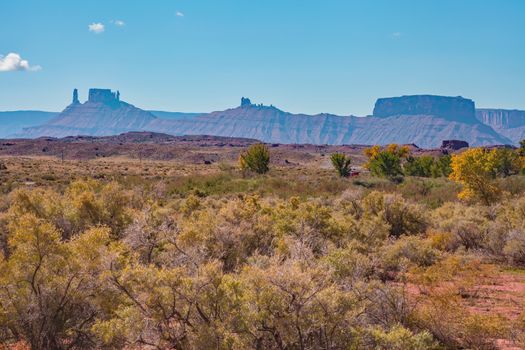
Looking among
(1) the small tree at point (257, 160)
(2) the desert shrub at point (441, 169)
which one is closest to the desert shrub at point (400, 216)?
(1) the small tree at point (257, 160)

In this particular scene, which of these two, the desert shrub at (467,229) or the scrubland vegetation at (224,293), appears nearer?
the scrubland vegetation at (224,293)

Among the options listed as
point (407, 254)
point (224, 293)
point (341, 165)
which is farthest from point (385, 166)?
point (224, 293)

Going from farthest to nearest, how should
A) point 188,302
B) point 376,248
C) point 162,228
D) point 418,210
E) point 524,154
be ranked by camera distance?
point 524,154
point 418,210
point 376,248
point 162,228
point 188,302

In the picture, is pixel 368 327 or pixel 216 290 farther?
pixel 368 327

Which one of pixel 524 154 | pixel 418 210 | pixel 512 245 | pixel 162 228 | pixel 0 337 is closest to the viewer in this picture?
pixel 0 337

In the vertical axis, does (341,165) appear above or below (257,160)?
below

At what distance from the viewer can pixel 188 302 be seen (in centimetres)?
775

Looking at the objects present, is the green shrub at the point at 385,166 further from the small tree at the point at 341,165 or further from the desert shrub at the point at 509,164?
the desert shrub at the point at 509,164

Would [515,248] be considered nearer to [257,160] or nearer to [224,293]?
[224,293]

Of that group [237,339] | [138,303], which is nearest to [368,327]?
[237,339]

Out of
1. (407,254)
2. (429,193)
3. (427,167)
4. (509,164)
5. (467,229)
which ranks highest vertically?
(509,164)

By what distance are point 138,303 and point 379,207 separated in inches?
664

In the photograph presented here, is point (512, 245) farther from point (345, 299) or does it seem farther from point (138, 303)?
point (138, 303)

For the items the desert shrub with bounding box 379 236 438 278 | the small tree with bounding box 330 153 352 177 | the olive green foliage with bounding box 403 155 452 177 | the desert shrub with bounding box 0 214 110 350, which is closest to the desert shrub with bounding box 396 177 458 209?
the desert shrub with bounding box 379 236 438 278
